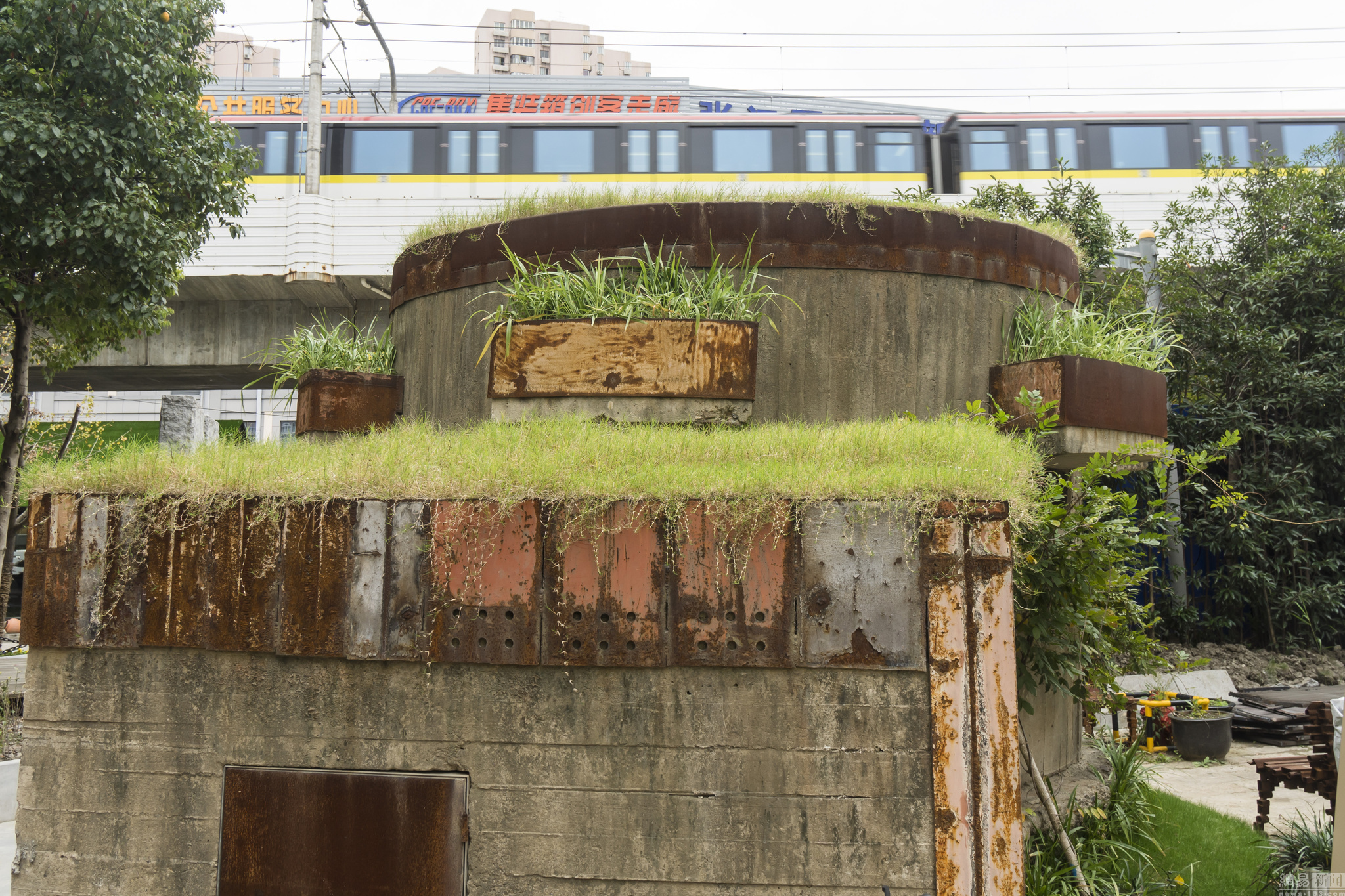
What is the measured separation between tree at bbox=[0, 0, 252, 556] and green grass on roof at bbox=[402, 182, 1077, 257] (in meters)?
3.60

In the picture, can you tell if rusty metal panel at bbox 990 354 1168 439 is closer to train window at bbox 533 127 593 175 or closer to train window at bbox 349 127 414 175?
train window at bbox 533 127 593 175

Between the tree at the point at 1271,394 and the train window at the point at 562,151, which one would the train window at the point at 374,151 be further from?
the tree at the point at 1271,394

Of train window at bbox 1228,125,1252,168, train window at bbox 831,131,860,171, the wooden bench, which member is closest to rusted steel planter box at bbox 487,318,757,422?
the wooden bench

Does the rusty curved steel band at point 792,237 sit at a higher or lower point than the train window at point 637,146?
lower

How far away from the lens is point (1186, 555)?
14.5 metres

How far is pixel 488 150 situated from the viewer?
56.1ft

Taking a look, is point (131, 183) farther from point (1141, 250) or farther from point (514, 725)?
point (1141, 250)

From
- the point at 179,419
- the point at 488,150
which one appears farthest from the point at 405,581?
the point at 179,419

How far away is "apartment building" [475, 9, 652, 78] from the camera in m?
110

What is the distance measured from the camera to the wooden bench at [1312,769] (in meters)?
6.29

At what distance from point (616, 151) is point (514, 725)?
49.1 ft

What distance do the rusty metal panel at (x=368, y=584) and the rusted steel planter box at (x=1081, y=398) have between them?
3859 mm

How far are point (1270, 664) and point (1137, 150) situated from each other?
1036cm

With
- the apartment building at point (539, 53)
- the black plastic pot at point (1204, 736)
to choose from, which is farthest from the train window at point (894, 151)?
the apartment building at point (539, 53)
